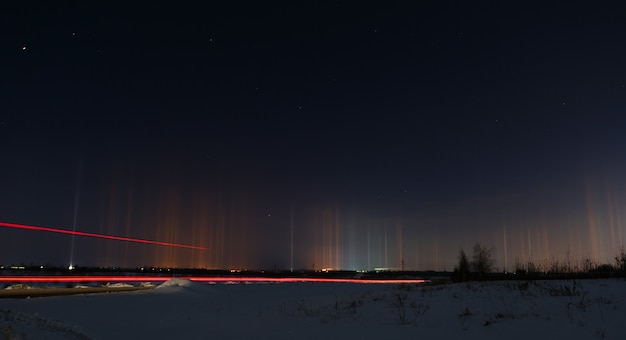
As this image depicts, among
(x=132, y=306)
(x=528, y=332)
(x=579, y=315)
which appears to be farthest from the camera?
(x=132, y=306)

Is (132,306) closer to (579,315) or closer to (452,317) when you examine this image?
(452,317)

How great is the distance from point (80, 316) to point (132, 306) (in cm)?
469

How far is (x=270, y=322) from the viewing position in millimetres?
13320

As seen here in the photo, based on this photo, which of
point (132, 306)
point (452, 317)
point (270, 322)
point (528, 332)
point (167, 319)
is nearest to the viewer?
point (528, 332)

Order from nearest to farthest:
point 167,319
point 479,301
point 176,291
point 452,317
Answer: point 452,317, point 479,301, point 167,319, point 176,291

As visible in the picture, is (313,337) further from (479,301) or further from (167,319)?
(167,319)

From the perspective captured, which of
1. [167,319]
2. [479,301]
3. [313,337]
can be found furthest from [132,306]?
[479,301]

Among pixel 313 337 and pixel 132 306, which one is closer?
pixel 313 337

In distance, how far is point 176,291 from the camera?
32531 mm

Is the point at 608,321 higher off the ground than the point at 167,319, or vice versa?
the point at 608,321

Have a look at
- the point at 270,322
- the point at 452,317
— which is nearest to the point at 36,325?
the point at 270,322

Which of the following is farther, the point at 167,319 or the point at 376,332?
the point at 167,319

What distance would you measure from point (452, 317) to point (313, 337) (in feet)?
12.2

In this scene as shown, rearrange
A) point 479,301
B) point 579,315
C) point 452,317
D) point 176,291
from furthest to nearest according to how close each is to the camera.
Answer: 1. point 176,291
2. point 479,301
3. point 452,317
4. point 579,315
